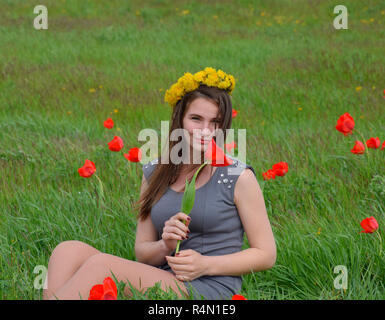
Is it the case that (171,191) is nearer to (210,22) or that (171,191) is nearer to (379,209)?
(379,209)

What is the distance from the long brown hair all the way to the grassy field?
471 millimetres

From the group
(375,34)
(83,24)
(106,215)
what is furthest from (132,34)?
(106,215)

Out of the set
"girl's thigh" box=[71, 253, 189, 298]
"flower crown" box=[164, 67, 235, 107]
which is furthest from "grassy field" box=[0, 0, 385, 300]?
"flower crown" box=[164, 67, 235, 107]

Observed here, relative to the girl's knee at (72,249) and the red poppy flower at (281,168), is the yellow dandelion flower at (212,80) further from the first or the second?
the girl's knee at (72,249)

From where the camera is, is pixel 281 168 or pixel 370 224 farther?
pixel 281 168

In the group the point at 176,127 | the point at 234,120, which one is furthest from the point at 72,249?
the point at 234,120

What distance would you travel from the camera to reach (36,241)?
3057mm

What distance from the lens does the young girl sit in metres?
2.26

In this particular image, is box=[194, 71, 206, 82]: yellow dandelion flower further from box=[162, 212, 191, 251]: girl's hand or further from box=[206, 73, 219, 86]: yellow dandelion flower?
box=[162, 212, 191, 251]: girl's hand

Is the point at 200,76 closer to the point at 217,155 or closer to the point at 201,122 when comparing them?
the point at 201,122

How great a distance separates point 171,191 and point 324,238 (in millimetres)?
857

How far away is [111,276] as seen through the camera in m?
2.28

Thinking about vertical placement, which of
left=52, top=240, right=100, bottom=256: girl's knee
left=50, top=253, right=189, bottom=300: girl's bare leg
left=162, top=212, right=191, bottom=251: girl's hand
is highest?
left=162, top=212, right=191, bottom=251: girl's hand

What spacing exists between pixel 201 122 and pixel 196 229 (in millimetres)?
453
